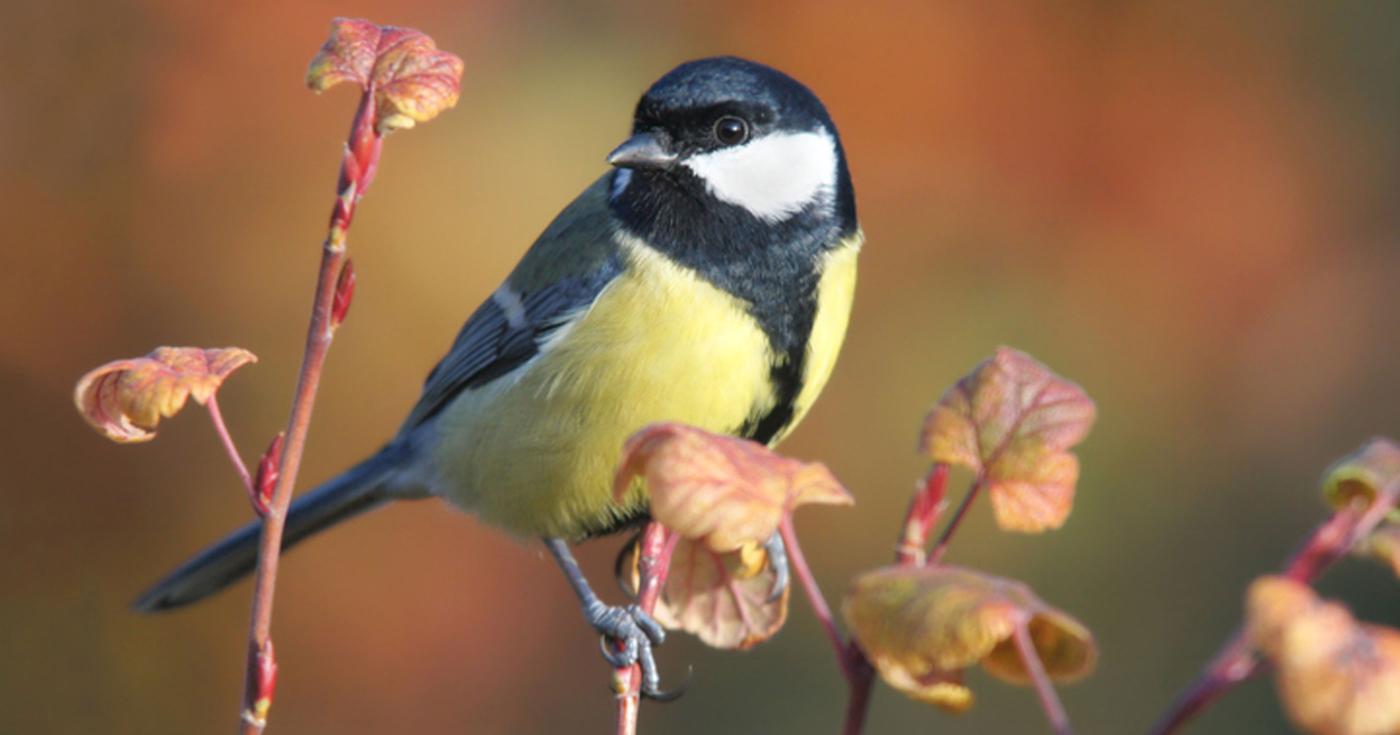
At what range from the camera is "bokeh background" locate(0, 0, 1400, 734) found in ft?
9.07

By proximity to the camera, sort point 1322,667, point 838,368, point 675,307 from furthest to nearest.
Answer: point 838,368, point 675,307, point 1322,667

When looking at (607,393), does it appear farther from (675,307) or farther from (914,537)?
(914,537)

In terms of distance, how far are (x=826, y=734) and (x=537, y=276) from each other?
4.13 ft

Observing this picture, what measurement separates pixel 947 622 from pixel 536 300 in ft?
5.15

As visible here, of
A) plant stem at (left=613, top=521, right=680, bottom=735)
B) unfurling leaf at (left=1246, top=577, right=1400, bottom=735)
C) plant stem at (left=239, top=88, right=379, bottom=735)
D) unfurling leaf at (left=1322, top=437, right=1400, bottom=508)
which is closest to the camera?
unfurling leaf at (left=1246, top=577, right=1400, bottom=735)

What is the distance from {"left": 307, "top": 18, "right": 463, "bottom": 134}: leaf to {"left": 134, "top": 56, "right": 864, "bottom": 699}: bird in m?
0.96

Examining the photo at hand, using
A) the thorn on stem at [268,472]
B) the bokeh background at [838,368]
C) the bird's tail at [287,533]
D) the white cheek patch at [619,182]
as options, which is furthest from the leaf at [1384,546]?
the bokeh background at [838,368]

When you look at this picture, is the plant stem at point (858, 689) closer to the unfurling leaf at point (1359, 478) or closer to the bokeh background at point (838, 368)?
the unfurling leaf at point (1359, 478)

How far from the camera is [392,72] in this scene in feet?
2.91

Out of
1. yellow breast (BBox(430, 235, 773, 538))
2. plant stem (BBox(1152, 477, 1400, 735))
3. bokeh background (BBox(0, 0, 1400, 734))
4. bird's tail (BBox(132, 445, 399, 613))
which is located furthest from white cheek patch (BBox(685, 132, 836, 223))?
plant stem (BBox(1152, 477, 1400, 735))

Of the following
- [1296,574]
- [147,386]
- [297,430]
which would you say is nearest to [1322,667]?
[1296,574]

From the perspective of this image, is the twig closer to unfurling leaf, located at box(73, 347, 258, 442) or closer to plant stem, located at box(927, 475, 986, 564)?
plant stem, located at box(927, 475, 986, 564)

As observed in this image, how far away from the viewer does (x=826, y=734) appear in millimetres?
3014

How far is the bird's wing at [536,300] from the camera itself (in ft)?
6.82
